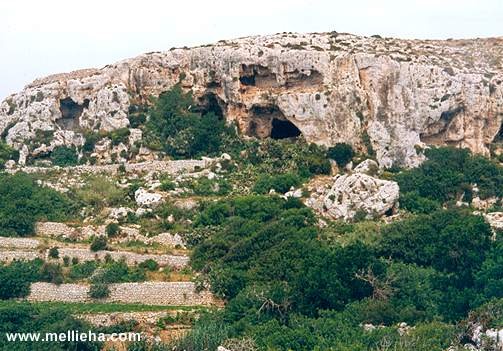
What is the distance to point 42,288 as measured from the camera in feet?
163

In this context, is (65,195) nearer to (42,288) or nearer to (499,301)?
(42,288)

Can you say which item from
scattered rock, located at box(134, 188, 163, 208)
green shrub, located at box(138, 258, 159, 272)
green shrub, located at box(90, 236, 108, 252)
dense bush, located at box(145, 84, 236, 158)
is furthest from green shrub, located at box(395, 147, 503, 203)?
green shrub, located at box(90, 236, 108, 252)

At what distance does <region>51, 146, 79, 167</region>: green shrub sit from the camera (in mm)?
67000

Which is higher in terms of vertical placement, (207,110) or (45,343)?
(207,110)

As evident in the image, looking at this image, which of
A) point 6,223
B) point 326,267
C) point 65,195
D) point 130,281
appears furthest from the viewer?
point 65,195

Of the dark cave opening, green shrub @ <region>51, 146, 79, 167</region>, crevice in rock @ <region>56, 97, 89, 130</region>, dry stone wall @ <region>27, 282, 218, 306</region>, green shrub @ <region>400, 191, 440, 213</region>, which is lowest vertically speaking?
dry stone wall @ <region>27, 282, 218, 306</region>

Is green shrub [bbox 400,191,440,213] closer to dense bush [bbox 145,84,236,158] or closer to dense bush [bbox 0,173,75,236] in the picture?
dense bush [bbox 145,84,236,158]

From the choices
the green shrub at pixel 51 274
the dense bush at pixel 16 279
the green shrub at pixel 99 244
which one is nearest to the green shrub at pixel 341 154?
the green shrub at pixel 99 244

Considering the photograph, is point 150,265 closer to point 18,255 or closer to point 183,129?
point 18,255

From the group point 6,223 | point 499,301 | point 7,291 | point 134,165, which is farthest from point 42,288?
point 499,301

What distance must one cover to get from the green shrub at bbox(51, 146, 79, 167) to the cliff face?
63 cm

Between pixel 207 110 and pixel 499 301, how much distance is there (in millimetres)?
31443

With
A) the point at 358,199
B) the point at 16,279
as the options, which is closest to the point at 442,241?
the point at 358,199

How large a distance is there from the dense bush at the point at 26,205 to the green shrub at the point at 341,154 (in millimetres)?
15814
